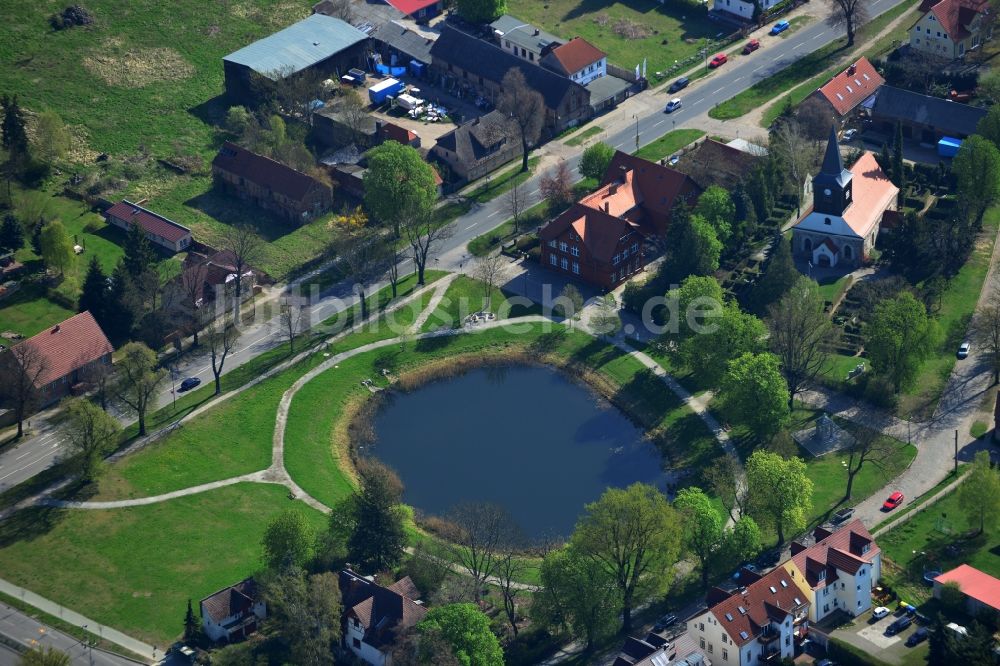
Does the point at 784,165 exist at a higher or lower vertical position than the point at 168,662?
higher

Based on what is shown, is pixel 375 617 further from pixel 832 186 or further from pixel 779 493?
pixel 832 186

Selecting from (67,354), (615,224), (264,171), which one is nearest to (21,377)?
(67,354)

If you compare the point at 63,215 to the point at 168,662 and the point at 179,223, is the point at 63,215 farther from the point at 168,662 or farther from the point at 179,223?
the point at 168,662

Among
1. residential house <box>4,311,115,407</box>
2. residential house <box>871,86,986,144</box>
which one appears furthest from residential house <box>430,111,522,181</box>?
residential house <box>4,311,115,407</box>

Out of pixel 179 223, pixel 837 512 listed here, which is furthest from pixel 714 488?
pixel 179 223

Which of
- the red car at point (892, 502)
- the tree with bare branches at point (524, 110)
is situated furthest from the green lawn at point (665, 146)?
the red car at point (892, 502)

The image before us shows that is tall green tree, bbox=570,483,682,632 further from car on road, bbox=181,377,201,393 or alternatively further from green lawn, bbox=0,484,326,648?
car on road, bbox=181,377,201,393
